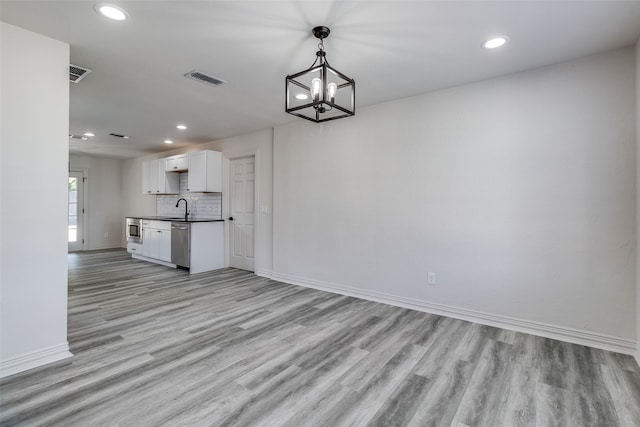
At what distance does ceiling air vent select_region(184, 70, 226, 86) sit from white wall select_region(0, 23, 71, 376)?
3.12 feet

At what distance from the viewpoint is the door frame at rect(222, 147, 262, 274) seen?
206 inches

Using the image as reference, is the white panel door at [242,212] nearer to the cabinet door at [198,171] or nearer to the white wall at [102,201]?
the cabinet door at [198,171]

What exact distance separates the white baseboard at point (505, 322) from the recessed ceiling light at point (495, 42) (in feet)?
8.08

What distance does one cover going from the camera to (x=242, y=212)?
571 centimetres

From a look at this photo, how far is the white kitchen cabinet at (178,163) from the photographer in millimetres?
6117

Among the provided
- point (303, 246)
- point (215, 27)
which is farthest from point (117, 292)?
point (215, 27)

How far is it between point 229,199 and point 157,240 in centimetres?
173

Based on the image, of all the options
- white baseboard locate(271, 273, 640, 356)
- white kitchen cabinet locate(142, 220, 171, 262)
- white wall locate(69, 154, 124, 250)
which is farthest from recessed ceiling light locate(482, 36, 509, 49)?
white wall locate(69, 154, 124, 250)

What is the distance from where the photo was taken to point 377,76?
304 centimetres

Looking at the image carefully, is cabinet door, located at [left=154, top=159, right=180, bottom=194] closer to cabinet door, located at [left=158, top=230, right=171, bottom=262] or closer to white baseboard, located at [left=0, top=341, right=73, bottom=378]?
cabinet door, located at [left=158, top=230, right=171, bottom=262]

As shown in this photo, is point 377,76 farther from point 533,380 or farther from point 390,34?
point 533,380

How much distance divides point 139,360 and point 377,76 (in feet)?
10.7

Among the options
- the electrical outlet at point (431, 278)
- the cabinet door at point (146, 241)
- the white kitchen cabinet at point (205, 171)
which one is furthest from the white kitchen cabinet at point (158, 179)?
the electrical outlet at point (431, 278)

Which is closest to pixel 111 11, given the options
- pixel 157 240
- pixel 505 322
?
pixel 505 322
